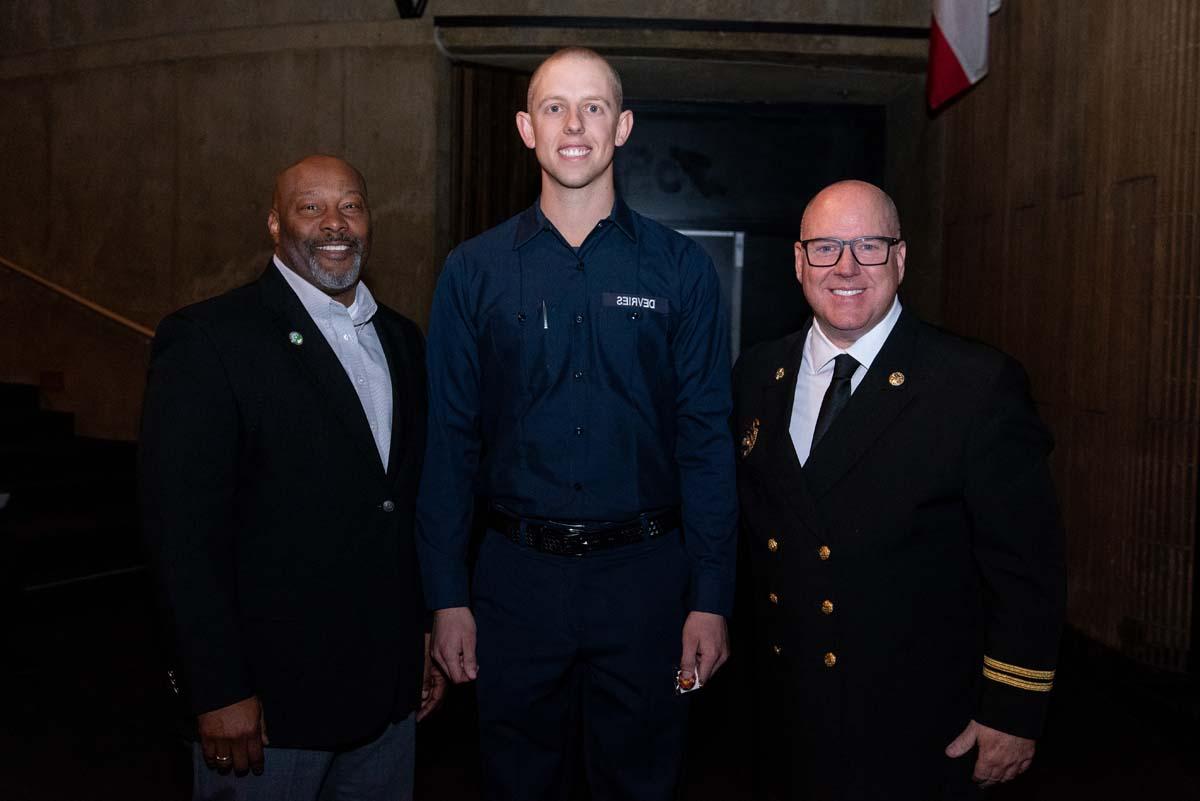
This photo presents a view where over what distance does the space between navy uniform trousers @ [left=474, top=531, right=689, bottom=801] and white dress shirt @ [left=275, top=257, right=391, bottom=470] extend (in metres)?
0.34

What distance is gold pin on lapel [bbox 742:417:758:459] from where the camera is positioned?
75.8 inches

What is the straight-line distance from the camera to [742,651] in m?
4.46

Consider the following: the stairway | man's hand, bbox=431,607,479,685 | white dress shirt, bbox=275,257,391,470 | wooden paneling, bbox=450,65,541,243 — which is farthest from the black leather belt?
wooden paneling, bbox=450,65,541,243

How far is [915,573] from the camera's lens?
170 centimetres

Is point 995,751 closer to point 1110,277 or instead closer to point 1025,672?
point 1025,672

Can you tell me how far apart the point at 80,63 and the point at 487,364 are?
616cm

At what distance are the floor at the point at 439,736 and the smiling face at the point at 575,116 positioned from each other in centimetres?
212

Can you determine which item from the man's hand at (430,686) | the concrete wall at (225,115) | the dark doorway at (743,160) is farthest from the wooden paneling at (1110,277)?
the man's hand at (430,686)

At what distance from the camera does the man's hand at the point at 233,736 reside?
168cm

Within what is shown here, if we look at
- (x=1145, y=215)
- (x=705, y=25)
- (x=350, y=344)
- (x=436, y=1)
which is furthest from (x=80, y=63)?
(x=1145, y=215)

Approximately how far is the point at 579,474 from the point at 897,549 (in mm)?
637

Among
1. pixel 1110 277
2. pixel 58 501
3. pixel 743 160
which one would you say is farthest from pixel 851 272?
pixel 58 501

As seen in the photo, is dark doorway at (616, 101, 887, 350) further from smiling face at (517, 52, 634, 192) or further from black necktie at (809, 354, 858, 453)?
black necktie at (809, 354, 858, 453)

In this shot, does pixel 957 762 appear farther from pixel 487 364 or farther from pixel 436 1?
pixel 436 1
